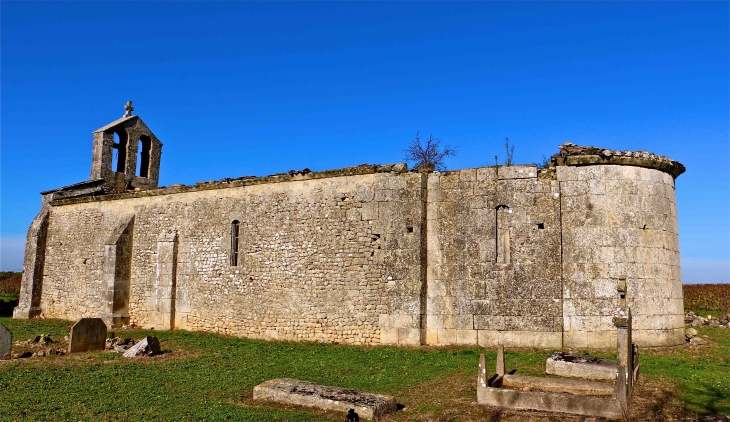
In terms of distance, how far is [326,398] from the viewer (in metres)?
8.09

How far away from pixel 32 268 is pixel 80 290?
2765mm

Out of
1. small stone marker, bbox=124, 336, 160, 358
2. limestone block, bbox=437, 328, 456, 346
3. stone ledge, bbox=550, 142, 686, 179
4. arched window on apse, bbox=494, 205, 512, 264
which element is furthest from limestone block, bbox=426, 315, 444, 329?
small stone marker, bbox=124, 336, 160, 358

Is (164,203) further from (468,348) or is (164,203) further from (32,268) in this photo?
(468,348)

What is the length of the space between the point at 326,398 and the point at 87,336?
836cm

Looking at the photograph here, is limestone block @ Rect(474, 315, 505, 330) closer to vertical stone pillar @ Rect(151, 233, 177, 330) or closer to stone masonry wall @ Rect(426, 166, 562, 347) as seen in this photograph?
stone masonry wall @ Rect(426, 166, 562, 347)

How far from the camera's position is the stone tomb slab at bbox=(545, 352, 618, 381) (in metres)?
9.96

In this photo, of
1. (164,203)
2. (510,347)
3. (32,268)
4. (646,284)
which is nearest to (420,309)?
(510,347)

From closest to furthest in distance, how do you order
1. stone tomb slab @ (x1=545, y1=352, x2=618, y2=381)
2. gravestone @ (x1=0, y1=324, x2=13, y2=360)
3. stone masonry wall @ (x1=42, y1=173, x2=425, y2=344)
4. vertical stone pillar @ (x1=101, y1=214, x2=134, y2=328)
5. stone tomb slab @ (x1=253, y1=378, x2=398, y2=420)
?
stone tomb slab @ (x1=253, y1=378, x2=398, y2=420) < stone tomb slab @ (x1=545, y1=352, x2=618, y2=381) < gravestone @ (x1=0, y1=324, x2=13, y2=360) < stone masonry wall @ (x1=42, y1=173, x2=425, y2=344) < vertical stone pillar @ (x1=101, y1=214, x2=134, y2=328)

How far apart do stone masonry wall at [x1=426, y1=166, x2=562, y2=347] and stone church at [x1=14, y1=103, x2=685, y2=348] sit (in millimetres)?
28

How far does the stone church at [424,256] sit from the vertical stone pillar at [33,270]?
187 inches

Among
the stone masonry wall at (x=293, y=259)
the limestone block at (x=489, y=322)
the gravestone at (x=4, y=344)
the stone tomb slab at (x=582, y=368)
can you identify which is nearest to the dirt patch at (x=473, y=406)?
the stone tomb slab at (x=582, y=368)

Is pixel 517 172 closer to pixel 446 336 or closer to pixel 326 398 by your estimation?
pixel 446 336

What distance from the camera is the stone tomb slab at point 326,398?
25.3 feet

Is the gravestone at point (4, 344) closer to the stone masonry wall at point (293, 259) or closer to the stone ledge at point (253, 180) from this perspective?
the stone masonry wall at point (293, 259)
